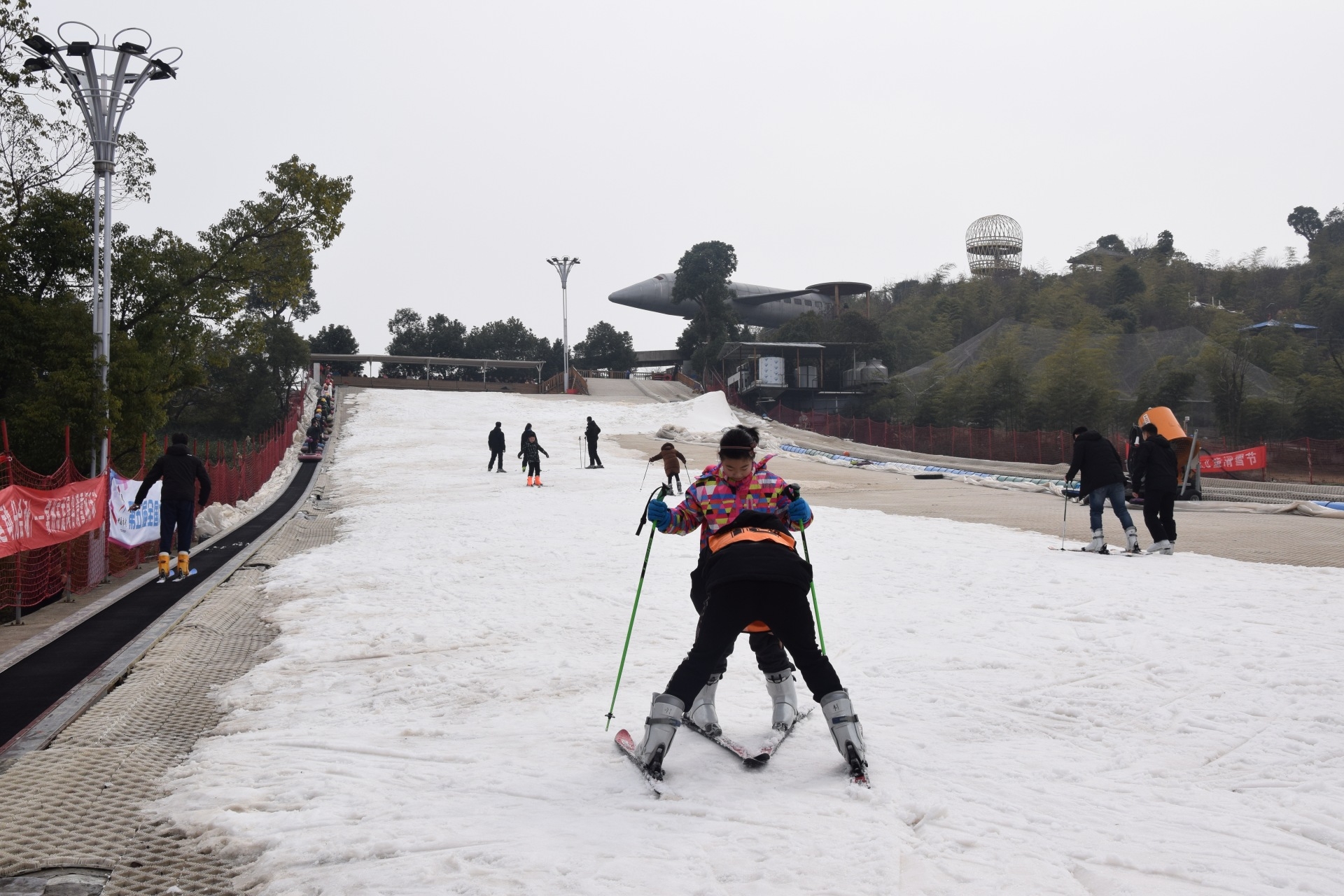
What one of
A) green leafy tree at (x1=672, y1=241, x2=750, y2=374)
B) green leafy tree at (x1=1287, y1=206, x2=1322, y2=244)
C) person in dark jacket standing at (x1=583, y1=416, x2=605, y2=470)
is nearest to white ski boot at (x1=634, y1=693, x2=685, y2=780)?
person in dark jacket standing at (x1=583, y1=416, x2=605, y2=470)

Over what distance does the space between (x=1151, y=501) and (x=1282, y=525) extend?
380 cm

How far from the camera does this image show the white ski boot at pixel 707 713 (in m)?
4.41

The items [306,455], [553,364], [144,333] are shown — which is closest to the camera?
[144,333]

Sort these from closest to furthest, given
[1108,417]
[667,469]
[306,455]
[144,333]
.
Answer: [144,333] < [667,469] < [306,455] < [1108,417]

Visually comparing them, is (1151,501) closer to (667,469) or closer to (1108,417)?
(667,469)

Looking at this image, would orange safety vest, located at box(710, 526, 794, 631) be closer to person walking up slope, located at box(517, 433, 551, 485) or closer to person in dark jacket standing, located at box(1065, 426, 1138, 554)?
person in dark jacket standing, located at box(1065, 426, 1138, 554)

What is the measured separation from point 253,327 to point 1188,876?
59.9ft

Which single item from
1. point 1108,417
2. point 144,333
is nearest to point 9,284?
point 144,333

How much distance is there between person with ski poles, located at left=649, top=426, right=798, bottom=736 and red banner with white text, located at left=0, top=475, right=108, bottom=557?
634 centimetres

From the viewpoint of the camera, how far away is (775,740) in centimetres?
437

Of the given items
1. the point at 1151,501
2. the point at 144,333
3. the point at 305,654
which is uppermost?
the point at 144,333

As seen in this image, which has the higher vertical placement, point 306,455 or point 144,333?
point 144,333

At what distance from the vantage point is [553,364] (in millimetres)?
80438

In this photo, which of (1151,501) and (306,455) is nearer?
(1151,501)
